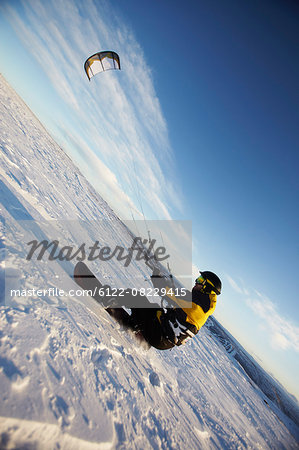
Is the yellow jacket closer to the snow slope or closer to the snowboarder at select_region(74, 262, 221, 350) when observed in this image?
the snowboarder at select_region(74, 262, 221, 350)

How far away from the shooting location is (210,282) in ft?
14.0

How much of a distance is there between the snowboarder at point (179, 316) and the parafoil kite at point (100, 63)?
607 inches

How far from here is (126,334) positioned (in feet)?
14.4

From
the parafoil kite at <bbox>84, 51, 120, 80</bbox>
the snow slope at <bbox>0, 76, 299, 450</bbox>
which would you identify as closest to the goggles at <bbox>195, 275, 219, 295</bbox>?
the snow slope at <bbox>0, 76, 299, 450</bbox>

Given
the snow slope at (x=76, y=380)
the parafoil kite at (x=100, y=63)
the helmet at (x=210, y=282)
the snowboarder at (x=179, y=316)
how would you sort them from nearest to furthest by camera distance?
1. the snow slope at (x=76, y=380)
2. the snowboarder at (x=179, y=316)
3. the helmet at (x=210, y=282)
4. the parafoil kite at (x=100, y=63)

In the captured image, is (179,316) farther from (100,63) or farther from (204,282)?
(100,63)

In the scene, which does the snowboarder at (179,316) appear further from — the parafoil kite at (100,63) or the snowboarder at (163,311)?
the parafoil kite at (100,63)

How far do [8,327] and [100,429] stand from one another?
1.59m

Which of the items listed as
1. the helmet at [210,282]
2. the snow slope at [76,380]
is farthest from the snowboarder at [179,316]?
the snow slope at [76,380]

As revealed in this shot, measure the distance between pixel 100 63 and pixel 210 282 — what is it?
52.9 feet

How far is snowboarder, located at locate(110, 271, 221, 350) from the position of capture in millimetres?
4023

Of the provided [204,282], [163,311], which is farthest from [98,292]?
[204,282]

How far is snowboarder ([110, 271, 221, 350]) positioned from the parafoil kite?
15.4m

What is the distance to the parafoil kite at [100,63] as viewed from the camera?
491 inches
